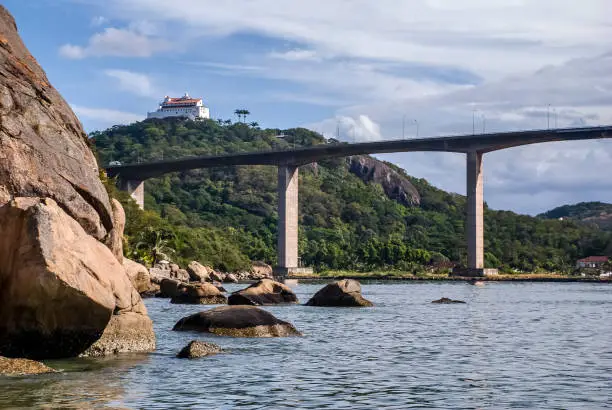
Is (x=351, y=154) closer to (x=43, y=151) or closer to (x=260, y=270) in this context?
(x=260, y=270)

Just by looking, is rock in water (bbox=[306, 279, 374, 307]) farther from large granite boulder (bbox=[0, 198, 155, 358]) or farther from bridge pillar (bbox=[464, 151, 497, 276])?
bridge pillar (bbox=[464, 151, 497, 276])

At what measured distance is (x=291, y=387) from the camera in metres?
18.1

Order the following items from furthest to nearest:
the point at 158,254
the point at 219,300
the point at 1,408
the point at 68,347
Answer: the point at 158,254
the point at 219,300
the point at 68,347
the point at 1,408

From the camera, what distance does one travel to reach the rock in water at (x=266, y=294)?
1681 inches

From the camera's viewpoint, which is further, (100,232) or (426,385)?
(100,232)

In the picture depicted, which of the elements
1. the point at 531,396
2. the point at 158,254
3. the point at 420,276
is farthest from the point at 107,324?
the point at 420,276

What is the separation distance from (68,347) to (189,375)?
268 centimetres

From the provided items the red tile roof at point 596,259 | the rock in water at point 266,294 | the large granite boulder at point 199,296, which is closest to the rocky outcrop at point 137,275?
the rock in water at point 266,294

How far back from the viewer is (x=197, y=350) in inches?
870

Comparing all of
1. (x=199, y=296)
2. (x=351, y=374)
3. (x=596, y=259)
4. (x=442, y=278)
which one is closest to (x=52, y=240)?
(x=351, y=374)

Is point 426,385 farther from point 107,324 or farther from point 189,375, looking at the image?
point 107,324

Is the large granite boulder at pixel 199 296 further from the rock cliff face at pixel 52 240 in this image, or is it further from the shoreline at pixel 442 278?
the shoreline at pixel 442 278

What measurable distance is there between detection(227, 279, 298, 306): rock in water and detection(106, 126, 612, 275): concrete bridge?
6694 cm

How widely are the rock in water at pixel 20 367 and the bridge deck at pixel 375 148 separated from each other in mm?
95526
